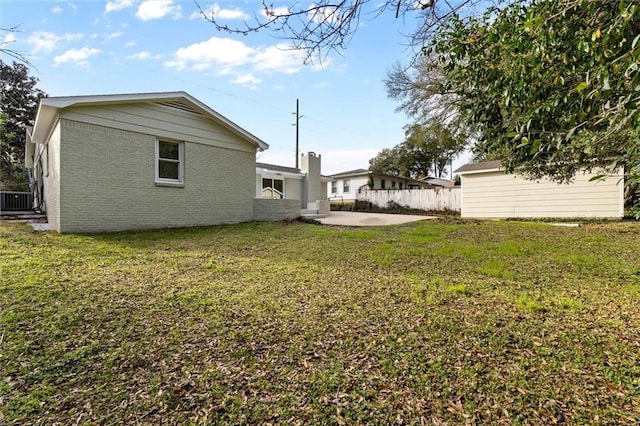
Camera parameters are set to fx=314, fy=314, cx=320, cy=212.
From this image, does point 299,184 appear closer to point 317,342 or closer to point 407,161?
point 317,342

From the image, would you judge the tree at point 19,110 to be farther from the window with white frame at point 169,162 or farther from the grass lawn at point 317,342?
the grass lawn at point 317,342

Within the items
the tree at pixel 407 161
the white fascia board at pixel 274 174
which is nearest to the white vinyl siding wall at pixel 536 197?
the white fascia board at pixel 274 174

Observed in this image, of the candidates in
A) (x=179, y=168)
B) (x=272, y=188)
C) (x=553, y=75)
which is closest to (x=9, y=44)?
(x=179, y=168)

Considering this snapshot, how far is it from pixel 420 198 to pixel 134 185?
1649 cm

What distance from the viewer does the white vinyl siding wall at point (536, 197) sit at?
12.1 meters

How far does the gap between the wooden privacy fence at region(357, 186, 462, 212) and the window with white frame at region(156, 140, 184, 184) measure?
585 inches

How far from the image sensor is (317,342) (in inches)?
98.7

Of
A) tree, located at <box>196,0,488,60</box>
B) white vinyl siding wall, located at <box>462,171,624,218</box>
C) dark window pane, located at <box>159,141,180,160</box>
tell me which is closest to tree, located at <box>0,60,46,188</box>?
dark window pane, located at <box>159,141,180,160</box>

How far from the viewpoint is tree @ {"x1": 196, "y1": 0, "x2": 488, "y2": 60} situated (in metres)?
2.84

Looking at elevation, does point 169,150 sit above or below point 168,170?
above

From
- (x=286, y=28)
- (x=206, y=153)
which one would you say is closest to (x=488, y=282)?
(x=286, y=28)

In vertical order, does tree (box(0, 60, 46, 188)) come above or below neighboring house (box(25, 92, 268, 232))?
above

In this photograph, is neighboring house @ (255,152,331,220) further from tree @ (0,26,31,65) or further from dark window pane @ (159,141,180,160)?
tree @ (0,26,31,65)

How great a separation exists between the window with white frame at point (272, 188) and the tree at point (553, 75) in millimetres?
14335
